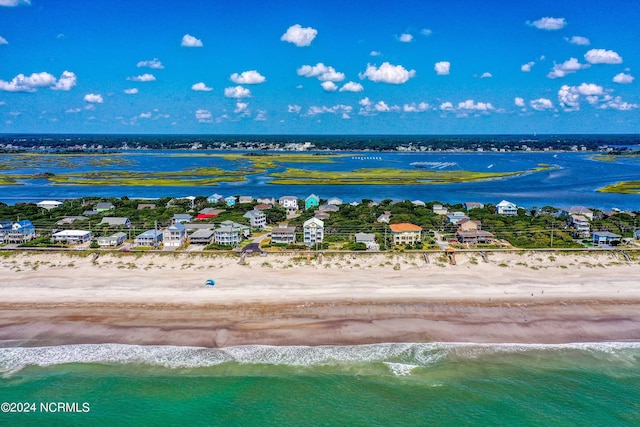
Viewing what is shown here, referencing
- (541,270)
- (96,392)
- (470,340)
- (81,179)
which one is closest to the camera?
(96,392)

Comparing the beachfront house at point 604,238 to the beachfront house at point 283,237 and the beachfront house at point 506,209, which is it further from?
the beachfront house at point 283,237

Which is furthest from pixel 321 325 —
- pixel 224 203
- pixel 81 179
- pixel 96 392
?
pixel 81 179

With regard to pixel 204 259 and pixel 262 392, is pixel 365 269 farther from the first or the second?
pixel 262 392

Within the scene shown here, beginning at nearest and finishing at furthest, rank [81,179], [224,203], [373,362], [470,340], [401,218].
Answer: [373,362]
[470,340]
[401,218]
[224,203]
[81,179]

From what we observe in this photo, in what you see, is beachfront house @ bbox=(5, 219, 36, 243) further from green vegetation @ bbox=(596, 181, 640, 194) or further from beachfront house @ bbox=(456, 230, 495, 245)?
green vegetation @ bbox=(596, 181, 640, 194)

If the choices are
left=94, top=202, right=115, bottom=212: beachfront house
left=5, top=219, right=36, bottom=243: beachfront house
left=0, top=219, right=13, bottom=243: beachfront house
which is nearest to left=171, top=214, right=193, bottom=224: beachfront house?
left=94, top=202, right=115, bottom=212: beachfront house

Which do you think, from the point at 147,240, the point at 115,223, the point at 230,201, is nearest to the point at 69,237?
the point at 115,223

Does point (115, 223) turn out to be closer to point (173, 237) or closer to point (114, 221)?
point (114, 221)
